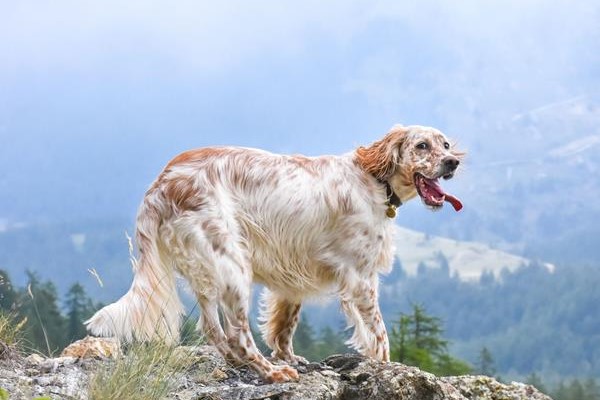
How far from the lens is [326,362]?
10102 millimetres

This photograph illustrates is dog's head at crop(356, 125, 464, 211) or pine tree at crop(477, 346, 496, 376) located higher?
pine tree at crop(477, 346, 496, 376)

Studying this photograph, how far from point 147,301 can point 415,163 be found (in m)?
2.90

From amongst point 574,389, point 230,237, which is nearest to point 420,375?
point 230,237

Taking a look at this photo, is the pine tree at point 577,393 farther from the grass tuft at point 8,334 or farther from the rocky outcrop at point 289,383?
the grass tuft at point 8,334

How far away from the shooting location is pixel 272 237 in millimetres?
10141

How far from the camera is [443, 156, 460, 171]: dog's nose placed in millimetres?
10484

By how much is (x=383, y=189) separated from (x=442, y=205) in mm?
584

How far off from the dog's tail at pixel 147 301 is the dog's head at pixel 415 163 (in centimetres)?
218

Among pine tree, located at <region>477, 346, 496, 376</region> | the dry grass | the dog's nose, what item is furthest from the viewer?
pine tree, located at <region>477, 346, 496, 376</region>

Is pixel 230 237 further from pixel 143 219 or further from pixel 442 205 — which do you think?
pixel 442 205

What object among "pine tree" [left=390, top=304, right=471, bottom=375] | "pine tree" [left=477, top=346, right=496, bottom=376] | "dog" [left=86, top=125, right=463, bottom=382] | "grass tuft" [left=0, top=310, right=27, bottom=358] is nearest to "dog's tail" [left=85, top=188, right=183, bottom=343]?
"dog" [left=86, top=125, right=463, bottom=382]

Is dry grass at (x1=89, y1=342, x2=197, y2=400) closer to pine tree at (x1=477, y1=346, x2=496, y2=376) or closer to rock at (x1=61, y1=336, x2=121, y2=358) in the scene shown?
rock at (x1=61, y1=336, x2=121, y2=358)

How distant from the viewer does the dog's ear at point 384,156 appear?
10672 mm

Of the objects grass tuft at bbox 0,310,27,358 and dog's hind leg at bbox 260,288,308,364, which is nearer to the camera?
grass tuft at bbox 0,310,27,358
